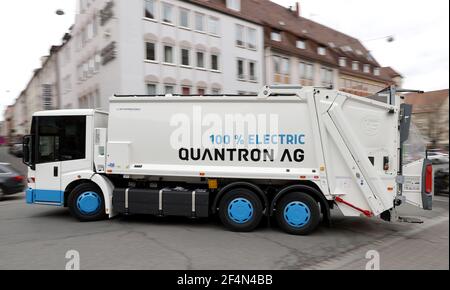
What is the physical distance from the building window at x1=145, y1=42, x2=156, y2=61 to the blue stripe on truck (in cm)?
1753

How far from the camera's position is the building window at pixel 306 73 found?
36.0 metres

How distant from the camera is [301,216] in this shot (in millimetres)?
7020

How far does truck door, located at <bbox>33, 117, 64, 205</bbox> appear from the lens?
798 cm

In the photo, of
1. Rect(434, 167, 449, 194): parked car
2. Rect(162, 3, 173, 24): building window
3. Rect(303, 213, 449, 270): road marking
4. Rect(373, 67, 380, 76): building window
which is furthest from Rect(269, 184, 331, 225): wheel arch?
Rect(373, 67, 380, 76): building window

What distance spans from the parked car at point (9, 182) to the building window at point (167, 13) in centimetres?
1571

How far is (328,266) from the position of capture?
5.44 meters

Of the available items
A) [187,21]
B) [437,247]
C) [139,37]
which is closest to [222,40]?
[187,21]

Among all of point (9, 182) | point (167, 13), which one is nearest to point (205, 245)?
point (9, 182)

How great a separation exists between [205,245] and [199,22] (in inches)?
941

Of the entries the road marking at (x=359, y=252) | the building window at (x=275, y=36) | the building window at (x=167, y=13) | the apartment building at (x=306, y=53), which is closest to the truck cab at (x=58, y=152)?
the road marking at (x=359, y=252)

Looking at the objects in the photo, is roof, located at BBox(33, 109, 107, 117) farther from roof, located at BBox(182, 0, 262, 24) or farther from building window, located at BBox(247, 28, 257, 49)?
building window, located at BBox(247, 28, 257, 49)

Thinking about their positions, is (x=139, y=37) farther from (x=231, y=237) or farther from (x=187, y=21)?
(x=231, y=237)

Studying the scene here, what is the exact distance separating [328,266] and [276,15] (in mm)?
36317

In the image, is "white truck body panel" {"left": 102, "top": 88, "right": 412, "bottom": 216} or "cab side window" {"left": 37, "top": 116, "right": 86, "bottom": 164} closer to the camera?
"white truck body panel" {"left": 102, "top": 88, "right": 412, "bottom": 216}
